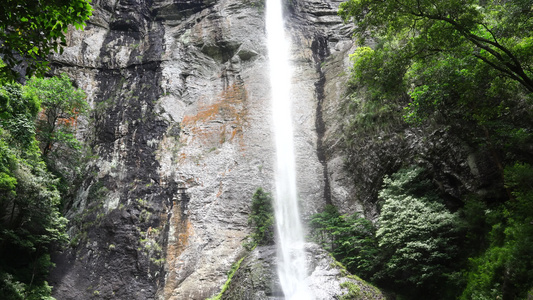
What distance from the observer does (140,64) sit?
1884cm

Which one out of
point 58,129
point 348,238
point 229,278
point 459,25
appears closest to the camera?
point 459,25

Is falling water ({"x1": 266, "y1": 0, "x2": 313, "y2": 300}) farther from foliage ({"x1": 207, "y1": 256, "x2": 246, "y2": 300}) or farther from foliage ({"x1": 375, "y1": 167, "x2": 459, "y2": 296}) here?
foliage ({"x1": 375, "y1": 167, "x2": 459, "y2": 296})

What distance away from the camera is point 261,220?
13148 mm

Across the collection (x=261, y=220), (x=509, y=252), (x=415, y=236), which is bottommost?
(x=509, y=252)

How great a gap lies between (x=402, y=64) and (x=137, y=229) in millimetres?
11384

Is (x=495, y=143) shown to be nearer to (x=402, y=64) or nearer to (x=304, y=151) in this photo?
(x=402, y=64)

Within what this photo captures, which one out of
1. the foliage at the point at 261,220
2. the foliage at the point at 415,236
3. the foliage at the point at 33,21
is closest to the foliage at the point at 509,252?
the foliage at the point at 415,236

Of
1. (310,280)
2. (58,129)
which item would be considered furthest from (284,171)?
(58,129)

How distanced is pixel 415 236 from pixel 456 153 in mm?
2759

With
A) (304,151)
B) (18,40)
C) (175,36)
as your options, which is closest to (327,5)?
(175,36)

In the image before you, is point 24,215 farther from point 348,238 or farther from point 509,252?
point 509,252

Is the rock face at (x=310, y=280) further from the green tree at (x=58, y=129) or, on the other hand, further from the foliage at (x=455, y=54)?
the green tree at (x=58, y=129)

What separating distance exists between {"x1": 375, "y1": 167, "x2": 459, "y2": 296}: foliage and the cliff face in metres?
3.55

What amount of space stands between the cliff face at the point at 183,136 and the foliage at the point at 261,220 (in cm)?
47
